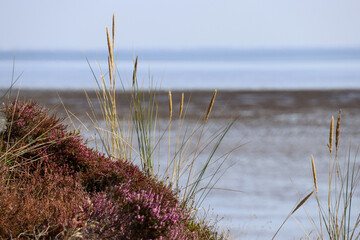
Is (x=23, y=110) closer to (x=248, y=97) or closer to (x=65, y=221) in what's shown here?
(x=65, y=221)

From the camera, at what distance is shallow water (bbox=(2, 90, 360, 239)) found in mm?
6613

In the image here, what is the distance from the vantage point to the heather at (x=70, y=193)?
289 cm

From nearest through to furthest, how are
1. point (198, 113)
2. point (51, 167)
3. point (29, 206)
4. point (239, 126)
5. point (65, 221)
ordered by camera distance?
point (65, 221) < point (29, 206) < point (51, 167) < point (239, 126) < point (198, 113)

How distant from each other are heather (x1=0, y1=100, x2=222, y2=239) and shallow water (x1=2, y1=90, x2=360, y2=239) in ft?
2.23

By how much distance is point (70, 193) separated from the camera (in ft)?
11.5

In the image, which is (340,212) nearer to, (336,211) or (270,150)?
(336,211)

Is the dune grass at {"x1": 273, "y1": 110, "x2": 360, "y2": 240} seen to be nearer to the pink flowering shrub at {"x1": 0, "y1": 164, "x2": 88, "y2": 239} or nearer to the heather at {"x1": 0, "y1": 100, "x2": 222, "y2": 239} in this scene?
the heather at {"x1": 0, "y1": 100, "x2": 222, "y2": 239}

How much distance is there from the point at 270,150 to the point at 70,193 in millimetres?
8035

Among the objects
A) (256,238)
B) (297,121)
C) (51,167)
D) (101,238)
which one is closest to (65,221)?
(101,238)

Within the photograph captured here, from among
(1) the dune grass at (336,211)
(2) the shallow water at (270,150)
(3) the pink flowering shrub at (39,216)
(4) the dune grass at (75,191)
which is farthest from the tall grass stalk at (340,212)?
(3) the pink flowering shrub at (39,216)

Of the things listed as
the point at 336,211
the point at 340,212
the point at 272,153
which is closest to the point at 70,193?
the point at 336,211

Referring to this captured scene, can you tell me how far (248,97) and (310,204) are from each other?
1512 cm

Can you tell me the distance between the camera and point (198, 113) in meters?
16.7

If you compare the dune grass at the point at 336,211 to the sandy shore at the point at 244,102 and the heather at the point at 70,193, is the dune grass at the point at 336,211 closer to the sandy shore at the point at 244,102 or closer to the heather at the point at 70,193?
the heather at the point at 70,193
